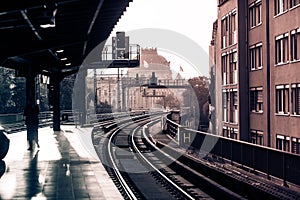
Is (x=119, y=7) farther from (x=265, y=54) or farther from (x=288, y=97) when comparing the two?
(x=265, y=54)

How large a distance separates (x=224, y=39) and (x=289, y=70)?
14.6 metres

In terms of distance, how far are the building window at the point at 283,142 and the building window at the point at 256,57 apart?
5408 mm

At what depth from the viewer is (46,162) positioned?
24.1 m

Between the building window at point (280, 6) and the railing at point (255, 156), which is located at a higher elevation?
the building window at point (280, 6)

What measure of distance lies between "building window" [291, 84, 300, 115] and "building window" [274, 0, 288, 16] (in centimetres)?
432

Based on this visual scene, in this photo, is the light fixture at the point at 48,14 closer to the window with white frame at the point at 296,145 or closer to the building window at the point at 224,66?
the window with white frame at the point at 296,145

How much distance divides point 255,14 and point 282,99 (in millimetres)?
7416

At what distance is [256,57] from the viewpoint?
37000 mm

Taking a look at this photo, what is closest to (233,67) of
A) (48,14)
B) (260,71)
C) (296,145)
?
(260,71)

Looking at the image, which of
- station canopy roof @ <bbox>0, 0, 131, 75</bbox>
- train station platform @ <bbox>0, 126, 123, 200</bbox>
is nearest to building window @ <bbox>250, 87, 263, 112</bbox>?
train station platform @ <bbox>0, 126, 123, 200</bbox>

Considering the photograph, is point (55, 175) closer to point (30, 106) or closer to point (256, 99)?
point (30, 106)

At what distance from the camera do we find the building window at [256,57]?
118ft

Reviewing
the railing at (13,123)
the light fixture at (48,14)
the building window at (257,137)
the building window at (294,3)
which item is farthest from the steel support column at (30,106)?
the railing at (13,123)

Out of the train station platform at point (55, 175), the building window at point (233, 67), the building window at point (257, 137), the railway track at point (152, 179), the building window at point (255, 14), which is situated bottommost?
the railway track at point (152, 179)
